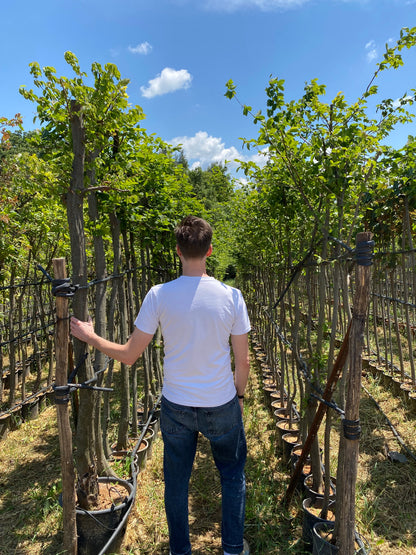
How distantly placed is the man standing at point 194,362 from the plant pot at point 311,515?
66cm

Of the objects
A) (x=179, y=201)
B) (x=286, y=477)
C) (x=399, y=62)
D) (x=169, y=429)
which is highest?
(x=399, y=62)

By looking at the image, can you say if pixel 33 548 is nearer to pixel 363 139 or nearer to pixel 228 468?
pixel 228 468

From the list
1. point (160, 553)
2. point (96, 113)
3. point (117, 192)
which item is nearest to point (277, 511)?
point (160, 553)

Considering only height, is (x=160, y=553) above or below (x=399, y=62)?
below

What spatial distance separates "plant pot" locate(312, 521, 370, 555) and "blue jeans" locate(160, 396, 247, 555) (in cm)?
49

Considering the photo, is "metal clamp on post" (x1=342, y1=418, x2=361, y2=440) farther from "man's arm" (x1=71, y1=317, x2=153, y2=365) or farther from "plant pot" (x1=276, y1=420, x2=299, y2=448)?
"plant pot" (x1=276, y1=420, x2=299, y2=448)

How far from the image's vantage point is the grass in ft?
8.53

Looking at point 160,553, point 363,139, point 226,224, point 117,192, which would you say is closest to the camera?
point 363,139

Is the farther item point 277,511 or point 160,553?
point 277,511

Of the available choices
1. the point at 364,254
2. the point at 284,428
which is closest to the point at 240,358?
the point at 364,254

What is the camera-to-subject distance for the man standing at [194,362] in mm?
1813

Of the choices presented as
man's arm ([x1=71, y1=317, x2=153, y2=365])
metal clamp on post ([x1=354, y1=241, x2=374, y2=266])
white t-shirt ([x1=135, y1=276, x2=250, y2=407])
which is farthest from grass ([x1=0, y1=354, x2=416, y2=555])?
metal clamp on post ([x1=354, y1=241, x2=374, y2=266])

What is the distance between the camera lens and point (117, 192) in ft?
9.00

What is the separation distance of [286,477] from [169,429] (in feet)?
6.84
